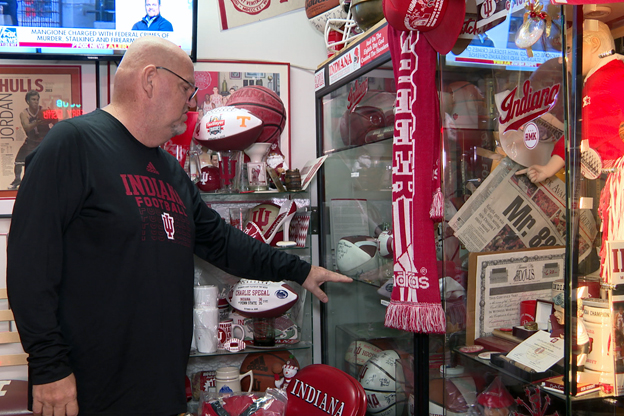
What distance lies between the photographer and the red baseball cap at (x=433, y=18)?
59.8 inches

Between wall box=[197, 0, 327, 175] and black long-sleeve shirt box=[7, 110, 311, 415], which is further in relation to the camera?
wall box=[197, 0, 327, 175]

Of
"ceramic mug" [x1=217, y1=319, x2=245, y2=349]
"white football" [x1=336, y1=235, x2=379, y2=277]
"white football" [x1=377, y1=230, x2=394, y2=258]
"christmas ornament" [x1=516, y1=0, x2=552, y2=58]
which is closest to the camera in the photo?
"christmas ornament" [x1=516, y1=0, x2=552, y2=58]

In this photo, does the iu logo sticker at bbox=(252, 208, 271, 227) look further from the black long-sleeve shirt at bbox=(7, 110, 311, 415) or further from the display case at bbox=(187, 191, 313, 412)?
the black long-sleeve shirt at bbox=(7, 110, 311, 415)

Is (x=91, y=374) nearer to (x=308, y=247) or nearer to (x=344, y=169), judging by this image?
(x=308, y=247)

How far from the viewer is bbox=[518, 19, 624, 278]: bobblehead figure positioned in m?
1.28

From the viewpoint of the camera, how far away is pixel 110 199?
1.46 meters

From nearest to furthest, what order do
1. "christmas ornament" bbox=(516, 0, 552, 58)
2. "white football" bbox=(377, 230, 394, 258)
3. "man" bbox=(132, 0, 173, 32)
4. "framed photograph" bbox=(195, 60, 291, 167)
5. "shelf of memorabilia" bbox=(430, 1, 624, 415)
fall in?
"shelf of memorabilia" bbox=(430, 1, 624, 415), "christmas ornament" bbox=(516, 0, 552, 58), "white football" bbox=(377, 230, 394, 258), "man" bbox=(132, 0, 173, 32), "framed photograph" bbox=(195, 60, 291, 167)

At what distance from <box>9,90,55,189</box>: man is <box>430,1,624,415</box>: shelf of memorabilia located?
2.06 meters

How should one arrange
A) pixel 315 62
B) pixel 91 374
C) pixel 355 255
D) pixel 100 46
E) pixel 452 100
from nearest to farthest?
pixel 91 374, pixel 452 100, pixel 355 255, pixel 100 46, pixel 315 62

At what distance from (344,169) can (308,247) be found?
0.44 meters

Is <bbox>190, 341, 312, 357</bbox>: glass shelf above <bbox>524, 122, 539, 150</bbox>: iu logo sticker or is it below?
below

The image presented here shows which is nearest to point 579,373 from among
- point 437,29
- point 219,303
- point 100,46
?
point 437,29

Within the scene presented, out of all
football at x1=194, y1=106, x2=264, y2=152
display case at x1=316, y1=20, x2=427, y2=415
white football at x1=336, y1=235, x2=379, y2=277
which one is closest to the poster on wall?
display case at x1=316, y1=20, x2=427, y2=415

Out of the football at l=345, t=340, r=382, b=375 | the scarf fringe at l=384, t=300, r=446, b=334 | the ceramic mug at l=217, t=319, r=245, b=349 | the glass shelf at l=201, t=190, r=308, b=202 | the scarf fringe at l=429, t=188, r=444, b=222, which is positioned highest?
the glass shelf at l=201, t=190, r=308, b=202
